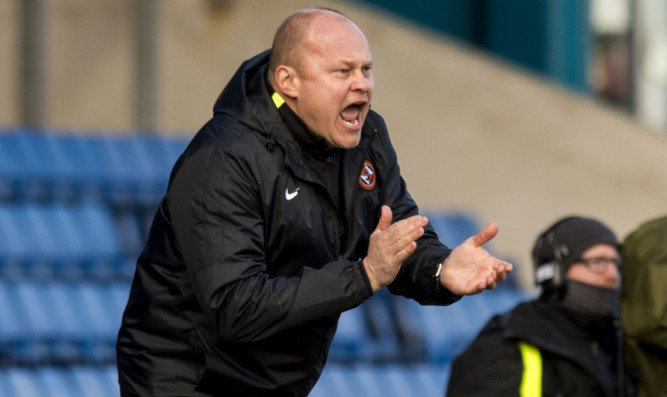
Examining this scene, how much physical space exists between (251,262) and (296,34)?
22.8 inches

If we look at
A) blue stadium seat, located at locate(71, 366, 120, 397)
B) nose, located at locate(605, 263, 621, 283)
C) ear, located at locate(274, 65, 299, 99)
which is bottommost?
blue stadium seat, located at locate(71, 366, 120, 397)

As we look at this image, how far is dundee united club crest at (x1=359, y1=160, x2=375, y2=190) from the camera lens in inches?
127

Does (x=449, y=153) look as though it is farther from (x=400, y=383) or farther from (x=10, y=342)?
(x=10, y=342)

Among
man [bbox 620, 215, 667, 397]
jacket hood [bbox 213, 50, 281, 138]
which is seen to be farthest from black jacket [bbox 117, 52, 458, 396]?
man [bbox 620, 215, 667, 397]

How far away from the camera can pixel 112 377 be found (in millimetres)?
6680

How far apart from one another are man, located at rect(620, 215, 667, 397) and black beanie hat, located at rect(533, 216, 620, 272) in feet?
0.82

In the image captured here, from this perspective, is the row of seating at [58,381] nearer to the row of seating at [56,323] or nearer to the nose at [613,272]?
the row of seating at [56,323]

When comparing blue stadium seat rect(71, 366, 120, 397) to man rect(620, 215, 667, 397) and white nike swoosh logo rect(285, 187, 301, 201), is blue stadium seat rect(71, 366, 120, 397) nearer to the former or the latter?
man rect(620, 215, 667, 397)

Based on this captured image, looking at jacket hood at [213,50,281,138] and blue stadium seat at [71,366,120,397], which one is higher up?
jacket hood at [213,50,281,138]

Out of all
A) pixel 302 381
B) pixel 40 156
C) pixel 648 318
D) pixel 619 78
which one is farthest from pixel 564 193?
pixel 302 381

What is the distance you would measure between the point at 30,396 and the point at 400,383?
7.17 feet

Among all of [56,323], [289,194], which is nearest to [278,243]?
[289,194]

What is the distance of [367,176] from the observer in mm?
3238

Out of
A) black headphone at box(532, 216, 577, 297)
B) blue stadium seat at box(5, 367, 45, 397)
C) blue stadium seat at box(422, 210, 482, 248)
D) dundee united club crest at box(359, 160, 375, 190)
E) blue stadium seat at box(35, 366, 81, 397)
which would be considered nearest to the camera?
dundee united club crest at box(359, 160, 375, 190)
